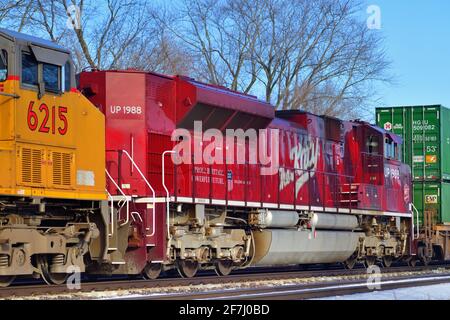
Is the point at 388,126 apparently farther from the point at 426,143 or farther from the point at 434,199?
the point at 434,199

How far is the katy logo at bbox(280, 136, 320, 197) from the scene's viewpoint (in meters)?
20.6

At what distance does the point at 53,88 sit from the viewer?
527 inches

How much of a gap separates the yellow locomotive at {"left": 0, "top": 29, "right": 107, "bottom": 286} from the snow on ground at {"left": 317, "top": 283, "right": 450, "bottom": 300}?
189 inches

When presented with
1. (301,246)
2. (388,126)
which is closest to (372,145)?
(388,126)

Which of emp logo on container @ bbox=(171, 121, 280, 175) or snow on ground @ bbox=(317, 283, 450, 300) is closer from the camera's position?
snow on ground @ bbox=(317, 283, 450, 300)

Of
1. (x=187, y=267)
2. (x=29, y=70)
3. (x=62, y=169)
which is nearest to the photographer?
(x=29, y=70)

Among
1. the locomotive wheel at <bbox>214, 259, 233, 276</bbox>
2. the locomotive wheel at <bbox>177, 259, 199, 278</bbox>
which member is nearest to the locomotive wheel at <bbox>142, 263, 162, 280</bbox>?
the locomotive wheel at <bbox>177, 259, 199, 278</bbox>

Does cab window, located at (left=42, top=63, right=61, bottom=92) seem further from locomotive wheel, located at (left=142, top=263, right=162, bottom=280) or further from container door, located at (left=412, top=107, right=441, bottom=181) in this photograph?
container door, located at (left=412, top=107, right=441, bottom=181)

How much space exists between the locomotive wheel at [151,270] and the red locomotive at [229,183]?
0.08ft

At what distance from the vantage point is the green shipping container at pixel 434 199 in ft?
90.3

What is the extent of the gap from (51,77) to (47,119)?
0.75 meters

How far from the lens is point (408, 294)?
13.9 meters

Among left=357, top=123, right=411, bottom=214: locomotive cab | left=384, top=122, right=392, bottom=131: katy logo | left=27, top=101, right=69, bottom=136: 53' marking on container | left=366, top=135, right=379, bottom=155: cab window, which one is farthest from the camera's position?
left=384, top=122, right=392, bottom=131: katy logo

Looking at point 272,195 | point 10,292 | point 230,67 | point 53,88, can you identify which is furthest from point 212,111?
point 230,67
